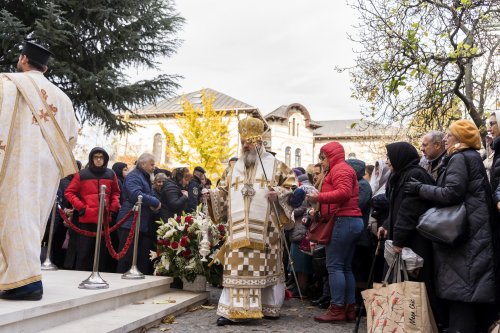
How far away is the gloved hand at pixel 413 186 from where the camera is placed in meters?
4.77

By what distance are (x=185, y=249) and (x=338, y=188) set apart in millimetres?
2513

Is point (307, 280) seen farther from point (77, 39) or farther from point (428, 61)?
point (77, 39)

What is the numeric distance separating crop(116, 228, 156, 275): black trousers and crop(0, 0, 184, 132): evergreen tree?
8608 millimetres

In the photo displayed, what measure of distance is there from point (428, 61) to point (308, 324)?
275 inches

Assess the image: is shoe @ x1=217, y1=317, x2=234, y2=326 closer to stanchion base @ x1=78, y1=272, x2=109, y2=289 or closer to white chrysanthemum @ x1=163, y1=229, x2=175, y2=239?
stanchion base @ x1=78, y1=272, x2=109, y2=289

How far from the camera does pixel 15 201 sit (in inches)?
173

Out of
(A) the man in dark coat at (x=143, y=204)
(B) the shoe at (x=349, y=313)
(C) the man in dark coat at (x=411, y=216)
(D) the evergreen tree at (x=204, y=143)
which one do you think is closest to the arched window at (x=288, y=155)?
(D) the evergreen tree at (x=204, y=143)

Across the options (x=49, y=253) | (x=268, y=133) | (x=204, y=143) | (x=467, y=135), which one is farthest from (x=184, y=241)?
(x=268, y=133)

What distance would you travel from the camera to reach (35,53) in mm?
4875

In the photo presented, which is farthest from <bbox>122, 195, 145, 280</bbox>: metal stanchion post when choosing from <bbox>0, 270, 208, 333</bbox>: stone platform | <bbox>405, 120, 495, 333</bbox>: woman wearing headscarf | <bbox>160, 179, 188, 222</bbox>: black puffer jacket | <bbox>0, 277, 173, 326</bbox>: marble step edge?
<bbox>405, 120, 495, 333</bbox>: woman wearing headscarf

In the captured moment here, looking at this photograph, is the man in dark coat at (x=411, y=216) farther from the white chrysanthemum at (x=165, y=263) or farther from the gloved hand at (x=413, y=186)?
the white chrysanthemum at (x=165, y=263)

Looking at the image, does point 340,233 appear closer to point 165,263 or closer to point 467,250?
point 467,250

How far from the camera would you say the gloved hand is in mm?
4773

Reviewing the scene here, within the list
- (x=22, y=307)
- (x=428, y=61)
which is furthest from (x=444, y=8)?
(x=22, y=307)
